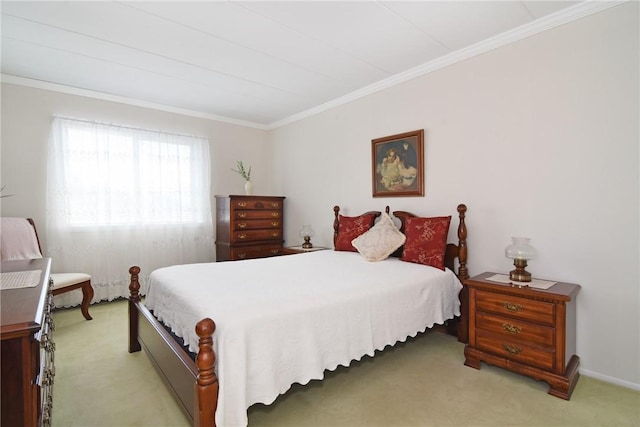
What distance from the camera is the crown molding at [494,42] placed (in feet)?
7.34

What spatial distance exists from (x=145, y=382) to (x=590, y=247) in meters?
3.27

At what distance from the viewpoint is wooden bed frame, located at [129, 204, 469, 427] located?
1.42m

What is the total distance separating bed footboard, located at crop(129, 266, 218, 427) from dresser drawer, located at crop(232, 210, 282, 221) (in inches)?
75.5

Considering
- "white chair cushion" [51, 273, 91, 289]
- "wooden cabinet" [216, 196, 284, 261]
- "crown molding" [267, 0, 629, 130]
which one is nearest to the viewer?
"crown molding" [267, 0, 629, 130]

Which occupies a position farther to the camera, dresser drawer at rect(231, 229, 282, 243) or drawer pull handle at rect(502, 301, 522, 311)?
dresser drawer at rect(231, 229, 282, 243)

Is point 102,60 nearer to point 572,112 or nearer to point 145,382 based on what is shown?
point 145,382

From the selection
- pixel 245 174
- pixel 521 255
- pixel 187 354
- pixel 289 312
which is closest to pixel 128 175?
pixel 245 174

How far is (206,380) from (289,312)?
0.49m

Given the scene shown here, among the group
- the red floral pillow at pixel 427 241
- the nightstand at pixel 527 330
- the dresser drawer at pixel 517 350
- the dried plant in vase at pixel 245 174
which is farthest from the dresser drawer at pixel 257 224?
the dresser drawer at pixel 517 350

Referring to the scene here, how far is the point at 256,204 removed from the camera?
4.72 m

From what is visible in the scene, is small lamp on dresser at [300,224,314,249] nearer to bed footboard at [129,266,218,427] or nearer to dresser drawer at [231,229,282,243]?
dresser drawer at [231,229,282,243]

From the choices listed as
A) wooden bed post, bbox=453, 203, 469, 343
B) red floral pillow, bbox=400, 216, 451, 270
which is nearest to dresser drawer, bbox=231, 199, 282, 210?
red floral pillow, bbox=400, 216, 451, 270

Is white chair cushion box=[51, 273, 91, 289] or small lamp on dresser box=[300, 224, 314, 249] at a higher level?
small lamp on dresser box=[300, 224, 314, 249]

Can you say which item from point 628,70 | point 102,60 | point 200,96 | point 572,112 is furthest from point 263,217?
point 628,70
